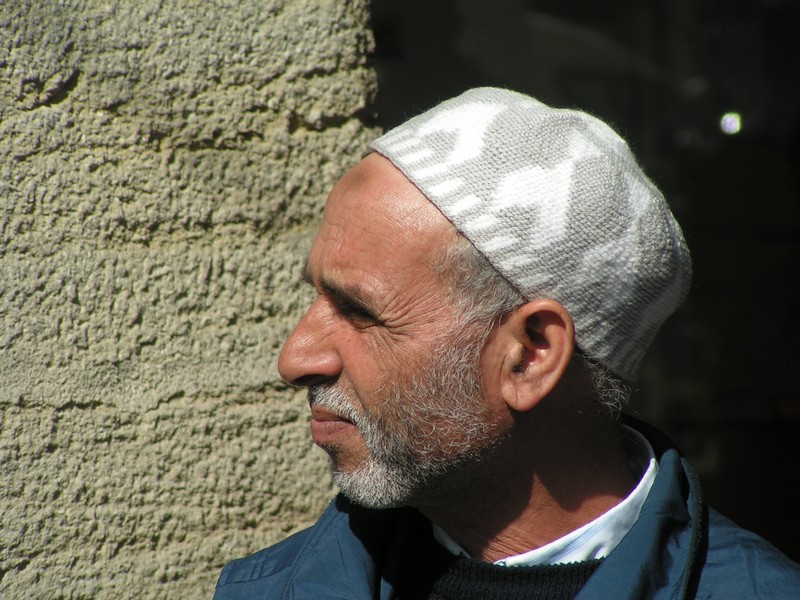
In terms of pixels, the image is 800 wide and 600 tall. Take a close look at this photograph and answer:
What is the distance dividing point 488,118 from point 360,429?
64 cm

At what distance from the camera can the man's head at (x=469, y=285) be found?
4.83ft

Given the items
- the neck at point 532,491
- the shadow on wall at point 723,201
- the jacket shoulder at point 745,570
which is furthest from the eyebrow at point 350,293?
the shadow on wall at point 723,201

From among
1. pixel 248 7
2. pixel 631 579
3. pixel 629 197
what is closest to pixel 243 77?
pixel 248 7

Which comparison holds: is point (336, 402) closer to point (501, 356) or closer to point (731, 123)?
point (501, 356)

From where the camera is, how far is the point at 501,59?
4.02m

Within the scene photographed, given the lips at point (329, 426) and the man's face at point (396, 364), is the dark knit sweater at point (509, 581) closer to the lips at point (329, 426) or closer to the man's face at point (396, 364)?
the man's face at point (396, 364)

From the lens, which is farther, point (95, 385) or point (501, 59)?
point (501, 59)

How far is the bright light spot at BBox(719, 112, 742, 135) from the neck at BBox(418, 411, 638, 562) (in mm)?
3897

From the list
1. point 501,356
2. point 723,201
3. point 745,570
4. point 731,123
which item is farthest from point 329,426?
point 731,123

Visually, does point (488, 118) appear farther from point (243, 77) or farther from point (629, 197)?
Result: point (243, 77)

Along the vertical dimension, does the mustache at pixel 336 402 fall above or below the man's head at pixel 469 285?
below

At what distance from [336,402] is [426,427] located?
18 centimetres

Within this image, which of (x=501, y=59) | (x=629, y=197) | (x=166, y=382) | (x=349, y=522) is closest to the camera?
(x=629, y=197)

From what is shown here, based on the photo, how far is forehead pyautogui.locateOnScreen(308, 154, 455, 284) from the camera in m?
1.50
